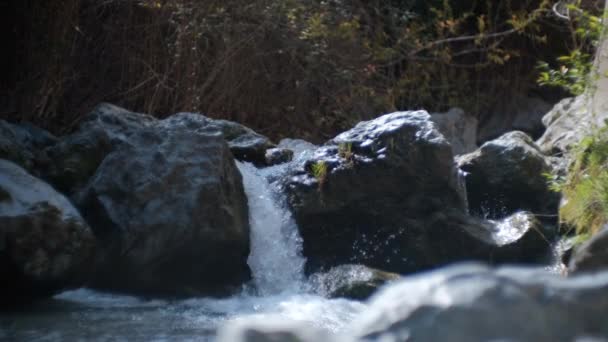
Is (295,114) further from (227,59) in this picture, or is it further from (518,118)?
(518,118)

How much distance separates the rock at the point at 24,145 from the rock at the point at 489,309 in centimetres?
506

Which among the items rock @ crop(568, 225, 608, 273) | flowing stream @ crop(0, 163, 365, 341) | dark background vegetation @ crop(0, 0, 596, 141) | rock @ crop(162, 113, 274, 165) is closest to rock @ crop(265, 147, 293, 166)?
rock @ crop(162, 113, 274, 165)

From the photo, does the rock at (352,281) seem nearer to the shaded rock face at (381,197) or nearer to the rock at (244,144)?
the shaded rock face at (381,197)

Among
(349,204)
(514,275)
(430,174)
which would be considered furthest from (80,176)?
(514,275)

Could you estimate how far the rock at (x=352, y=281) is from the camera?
513 centimetres

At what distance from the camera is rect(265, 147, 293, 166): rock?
276 inches

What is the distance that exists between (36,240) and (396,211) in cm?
238

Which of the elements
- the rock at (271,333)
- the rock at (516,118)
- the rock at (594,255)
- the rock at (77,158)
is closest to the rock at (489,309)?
the rock at (271,333)

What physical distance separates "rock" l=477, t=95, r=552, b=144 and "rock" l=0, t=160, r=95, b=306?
7219 millimetres

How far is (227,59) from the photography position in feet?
30.0

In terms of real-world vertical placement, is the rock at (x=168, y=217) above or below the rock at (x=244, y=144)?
below

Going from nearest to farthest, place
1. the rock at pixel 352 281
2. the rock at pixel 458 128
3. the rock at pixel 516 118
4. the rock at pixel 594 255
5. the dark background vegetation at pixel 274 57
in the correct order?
the rock at pixel 594 255
the rock at pixel 352 281
the dark background vegetation at pixel 274 57
the rock at pixel 458 128
the rock at pixel 516 118

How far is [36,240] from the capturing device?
4.88 metres

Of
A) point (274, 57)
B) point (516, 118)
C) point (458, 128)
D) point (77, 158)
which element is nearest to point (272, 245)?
point (77, 158)
